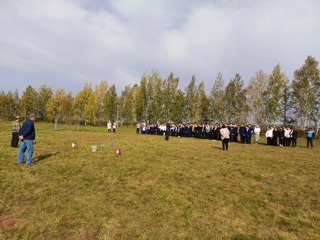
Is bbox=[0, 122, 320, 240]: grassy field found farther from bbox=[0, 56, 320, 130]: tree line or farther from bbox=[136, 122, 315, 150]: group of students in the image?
bbox=[0, 56, 320, 130]: tree line

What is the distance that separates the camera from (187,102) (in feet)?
190

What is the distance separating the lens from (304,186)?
800 centimetres

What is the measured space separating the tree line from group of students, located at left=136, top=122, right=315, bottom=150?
16.6 m

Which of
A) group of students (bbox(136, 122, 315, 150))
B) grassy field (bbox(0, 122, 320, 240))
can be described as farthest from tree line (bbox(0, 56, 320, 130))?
grassy field (bbox(0, 122, 320, 240))

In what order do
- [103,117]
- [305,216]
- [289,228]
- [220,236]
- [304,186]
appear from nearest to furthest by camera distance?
[220,236] → [289,228] → [305,216] → [304,186] → [103,117]

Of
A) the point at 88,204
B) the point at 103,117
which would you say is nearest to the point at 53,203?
the point at 88,204

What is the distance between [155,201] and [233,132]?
65.6ft

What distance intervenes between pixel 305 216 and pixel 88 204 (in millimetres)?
5111

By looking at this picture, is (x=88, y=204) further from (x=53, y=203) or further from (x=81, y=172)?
(x=81, y=172)

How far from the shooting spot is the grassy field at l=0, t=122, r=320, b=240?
4762mm

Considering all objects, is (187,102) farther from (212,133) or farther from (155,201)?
(155,201)

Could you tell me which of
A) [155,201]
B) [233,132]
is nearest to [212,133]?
[233,132]

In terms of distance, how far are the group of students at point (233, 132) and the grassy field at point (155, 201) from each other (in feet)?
28.5

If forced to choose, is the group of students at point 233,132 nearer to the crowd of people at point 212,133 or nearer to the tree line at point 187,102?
the crowd of people at point 212,133
